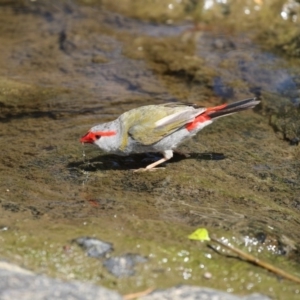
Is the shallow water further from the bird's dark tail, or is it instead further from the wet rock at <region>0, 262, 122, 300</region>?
the bird's dark tail

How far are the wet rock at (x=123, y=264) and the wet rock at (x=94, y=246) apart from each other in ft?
0.29

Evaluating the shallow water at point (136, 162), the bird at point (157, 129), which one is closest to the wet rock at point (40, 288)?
the shallow water at point (136, 162)

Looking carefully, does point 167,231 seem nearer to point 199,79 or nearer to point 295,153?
point 295,153

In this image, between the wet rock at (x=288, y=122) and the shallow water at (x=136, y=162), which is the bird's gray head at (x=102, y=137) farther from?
the wet rock at (x=288, y=122)

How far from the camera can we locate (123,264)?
4.16 metres

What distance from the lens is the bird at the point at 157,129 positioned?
19.7ft

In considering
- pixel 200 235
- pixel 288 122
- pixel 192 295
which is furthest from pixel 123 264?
pixel 288 122

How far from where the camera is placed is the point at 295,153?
640cm

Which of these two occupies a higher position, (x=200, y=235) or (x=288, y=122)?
(x=288, y=122)

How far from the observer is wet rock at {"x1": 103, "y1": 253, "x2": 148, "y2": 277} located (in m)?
4.11

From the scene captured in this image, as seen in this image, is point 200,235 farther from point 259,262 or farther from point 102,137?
point 102,137

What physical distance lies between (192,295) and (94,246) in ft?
2.56

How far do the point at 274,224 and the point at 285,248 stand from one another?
369 millimetres

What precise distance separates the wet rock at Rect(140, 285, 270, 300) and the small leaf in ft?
1.73
